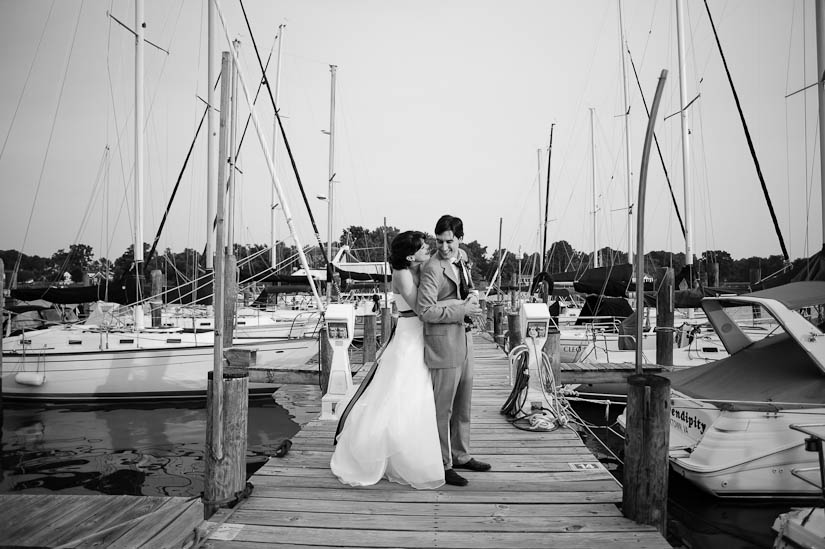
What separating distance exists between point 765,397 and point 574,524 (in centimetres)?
378

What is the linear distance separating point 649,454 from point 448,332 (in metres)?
1.60

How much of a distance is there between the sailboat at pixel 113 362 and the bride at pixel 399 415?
9905 mm

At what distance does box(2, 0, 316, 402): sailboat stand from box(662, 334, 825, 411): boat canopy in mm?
10732

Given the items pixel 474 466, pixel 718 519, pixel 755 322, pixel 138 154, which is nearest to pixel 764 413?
pixel 718 519

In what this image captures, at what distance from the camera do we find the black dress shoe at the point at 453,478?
13.1 ft

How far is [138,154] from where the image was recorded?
43.3ft

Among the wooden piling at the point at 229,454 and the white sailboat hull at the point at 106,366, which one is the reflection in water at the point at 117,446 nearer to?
the white sailboat hull at the point at 106,366

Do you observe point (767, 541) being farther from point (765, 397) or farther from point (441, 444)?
point (441, 444)

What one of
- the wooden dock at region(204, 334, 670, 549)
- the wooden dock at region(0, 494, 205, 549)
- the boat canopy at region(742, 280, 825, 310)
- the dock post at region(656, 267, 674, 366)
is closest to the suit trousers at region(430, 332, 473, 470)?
the wooden dock at region(204, 334, 670, 549)

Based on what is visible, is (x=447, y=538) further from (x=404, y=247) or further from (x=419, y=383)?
(x=404, y=247)

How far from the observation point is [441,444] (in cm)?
409

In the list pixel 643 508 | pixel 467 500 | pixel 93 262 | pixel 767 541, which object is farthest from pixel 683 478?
pixel 93 262

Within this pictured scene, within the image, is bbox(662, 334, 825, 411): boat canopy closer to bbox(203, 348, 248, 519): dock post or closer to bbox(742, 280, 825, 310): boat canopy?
bbox(742, 280, 825, 310): boat canopy

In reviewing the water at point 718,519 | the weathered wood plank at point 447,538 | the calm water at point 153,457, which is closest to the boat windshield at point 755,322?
the water at point 718,519
